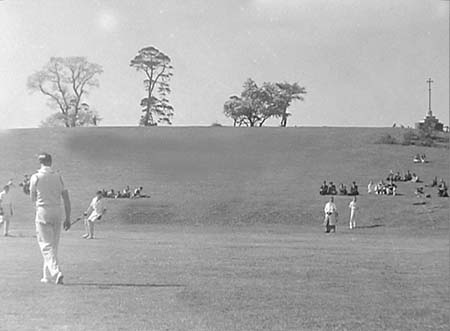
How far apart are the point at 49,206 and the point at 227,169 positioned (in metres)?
14.5

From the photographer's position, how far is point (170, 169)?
22.2 m

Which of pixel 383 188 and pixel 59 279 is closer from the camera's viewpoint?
pixel 59 279

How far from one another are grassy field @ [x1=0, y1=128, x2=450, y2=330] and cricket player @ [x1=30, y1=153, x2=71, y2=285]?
541mm

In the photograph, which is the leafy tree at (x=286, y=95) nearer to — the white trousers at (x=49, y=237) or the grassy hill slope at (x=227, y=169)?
the grassy hill slope at (x=227, y=169)

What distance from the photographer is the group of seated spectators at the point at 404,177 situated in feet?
167

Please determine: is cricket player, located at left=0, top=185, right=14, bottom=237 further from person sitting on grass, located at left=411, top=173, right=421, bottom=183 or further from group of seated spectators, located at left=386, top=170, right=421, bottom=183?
person sitting on grass, located at left=411, top=173, right=421, bottom=183

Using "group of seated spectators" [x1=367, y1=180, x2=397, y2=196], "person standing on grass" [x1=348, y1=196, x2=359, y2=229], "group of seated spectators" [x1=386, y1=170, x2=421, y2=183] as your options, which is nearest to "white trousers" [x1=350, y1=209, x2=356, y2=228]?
"person standing on grass" [x1=348, y1=196, x2=359, y2=229]

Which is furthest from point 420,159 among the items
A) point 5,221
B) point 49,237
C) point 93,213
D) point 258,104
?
point 49,237

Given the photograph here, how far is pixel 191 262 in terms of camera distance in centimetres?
1883

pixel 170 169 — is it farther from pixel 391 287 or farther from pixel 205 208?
pixel 205 208

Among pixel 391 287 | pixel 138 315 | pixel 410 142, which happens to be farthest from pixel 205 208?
→ pixel 138 315

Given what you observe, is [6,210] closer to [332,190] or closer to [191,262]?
[191,262]

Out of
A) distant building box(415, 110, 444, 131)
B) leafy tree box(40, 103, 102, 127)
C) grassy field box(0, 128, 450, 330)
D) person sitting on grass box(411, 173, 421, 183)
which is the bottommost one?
grassy field box(0, 128, 450, 330)

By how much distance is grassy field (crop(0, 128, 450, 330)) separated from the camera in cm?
1141
